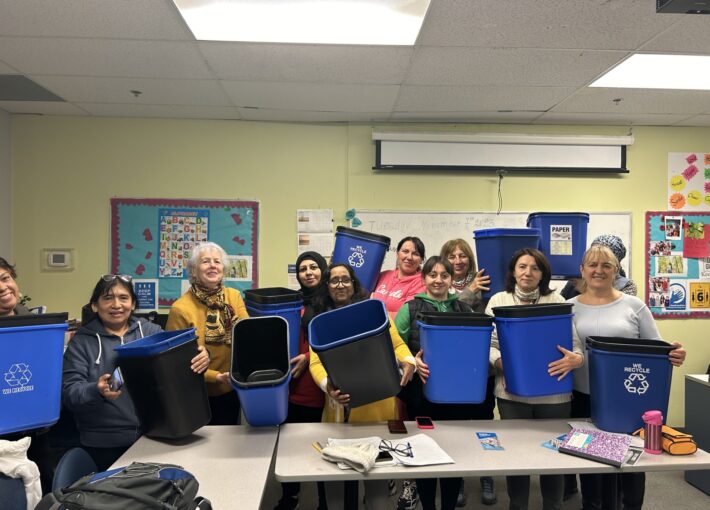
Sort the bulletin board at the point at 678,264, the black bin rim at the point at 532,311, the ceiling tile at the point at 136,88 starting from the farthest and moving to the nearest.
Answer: the bulletin board at the point at 678,264 < the ceiling tile at the point at 136,88 < the black bin rim at the point at 532,311

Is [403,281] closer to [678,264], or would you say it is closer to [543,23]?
[543,23]

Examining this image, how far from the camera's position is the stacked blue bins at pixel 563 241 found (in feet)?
9.59

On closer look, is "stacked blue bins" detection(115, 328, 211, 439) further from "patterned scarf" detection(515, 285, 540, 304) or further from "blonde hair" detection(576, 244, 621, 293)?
"blonde hair" detection(576, 244, 621, 293)

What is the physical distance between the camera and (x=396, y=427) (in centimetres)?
208

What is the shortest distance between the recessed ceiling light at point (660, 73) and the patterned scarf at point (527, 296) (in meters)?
1.60

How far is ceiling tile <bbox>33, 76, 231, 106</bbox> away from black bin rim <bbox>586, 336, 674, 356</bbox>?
2816 mm

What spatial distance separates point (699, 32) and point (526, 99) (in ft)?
3.85

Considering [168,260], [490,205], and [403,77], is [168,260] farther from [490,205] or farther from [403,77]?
[490,205]

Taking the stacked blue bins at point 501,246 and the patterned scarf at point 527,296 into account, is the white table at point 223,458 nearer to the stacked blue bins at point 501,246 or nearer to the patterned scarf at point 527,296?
the patterned scarf at point 527,296

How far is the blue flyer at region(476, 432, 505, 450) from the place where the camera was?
6.35 feet

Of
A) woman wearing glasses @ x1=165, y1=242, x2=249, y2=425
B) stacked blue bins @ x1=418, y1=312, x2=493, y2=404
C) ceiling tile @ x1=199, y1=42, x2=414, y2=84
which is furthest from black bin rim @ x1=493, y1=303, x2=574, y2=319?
ceiling tile @ x1=199, y1=42, x2=414, y2=84

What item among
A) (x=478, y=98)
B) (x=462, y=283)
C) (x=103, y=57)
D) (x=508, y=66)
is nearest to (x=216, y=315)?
(x=462, y=283)

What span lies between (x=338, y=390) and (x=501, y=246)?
132 centimetres

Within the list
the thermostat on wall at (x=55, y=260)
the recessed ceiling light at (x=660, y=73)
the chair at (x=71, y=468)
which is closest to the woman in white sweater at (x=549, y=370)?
the recessed ceiling light at (x=660, y=73)
